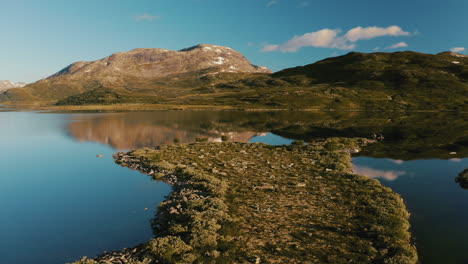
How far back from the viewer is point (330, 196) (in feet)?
84.5

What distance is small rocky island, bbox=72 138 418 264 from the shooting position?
1647cm

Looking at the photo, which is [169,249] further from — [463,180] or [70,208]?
[463,180]

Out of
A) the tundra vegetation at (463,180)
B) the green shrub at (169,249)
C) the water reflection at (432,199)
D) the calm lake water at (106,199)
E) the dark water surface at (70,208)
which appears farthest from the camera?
the tundra vegetation at (463,180)

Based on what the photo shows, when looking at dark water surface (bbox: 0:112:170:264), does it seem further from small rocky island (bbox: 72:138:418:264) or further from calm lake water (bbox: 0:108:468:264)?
small rocky island (bbox: 72:138:418:264)

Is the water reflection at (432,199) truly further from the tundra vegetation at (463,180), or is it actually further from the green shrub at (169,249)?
the green shrub at (169,249)

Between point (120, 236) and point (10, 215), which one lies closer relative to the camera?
point (120, 236)

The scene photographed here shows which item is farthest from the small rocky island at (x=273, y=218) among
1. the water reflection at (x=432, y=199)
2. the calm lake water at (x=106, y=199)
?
the calm lake water at (x=106, y=199)

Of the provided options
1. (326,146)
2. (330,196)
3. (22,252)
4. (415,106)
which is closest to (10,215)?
(22,252)

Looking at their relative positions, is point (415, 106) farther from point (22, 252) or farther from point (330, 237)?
point (22, 252)

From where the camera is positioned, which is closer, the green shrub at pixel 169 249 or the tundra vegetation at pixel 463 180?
the green shrub at pixel 169 249

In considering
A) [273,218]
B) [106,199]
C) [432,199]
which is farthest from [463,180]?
[106,199]

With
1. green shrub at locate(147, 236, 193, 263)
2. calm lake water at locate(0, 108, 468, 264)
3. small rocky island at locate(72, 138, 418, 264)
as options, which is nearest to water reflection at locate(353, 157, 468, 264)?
calm lake water at locate(0, 108, 468, 264)

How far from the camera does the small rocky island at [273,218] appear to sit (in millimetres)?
16469

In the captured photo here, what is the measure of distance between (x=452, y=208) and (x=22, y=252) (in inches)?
1444
